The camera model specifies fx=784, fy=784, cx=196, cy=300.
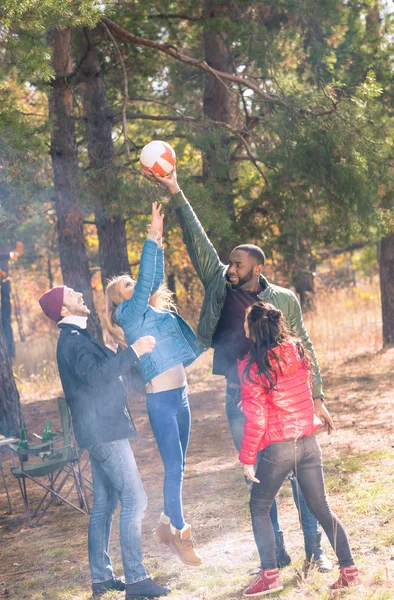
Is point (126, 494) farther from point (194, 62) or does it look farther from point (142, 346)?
point (194, 62)

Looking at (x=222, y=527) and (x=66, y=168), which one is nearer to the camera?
(x=222, y=527)

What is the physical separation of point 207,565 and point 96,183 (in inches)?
225

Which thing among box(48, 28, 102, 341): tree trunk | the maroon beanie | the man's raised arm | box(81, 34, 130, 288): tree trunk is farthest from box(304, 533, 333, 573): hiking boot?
box(81, 34, 130, 288): tree trunk

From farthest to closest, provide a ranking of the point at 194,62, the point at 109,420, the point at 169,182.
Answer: the point at 194,62 < the point at 169,182 < the point at 109,420

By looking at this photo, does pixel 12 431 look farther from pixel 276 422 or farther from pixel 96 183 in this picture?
pixel 276 422

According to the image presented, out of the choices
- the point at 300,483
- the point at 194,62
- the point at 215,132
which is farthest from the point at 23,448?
the point at 194,62

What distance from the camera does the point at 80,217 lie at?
1080 centimetres

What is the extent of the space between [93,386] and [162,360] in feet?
1.40

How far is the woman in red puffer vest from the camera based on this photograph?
4.04 meters

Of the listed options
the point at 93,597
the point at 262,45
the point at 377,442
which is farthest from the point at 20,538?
the point at 262,45

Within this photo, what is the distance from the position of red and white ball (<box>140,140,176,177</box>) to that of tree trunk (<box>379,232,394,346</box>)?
9121 millimetres

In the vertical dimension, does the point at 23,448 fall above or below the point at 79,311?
below

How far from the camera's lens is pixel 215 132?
10.1 metres

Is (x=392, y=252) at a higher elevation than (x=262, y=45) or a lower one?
lower
